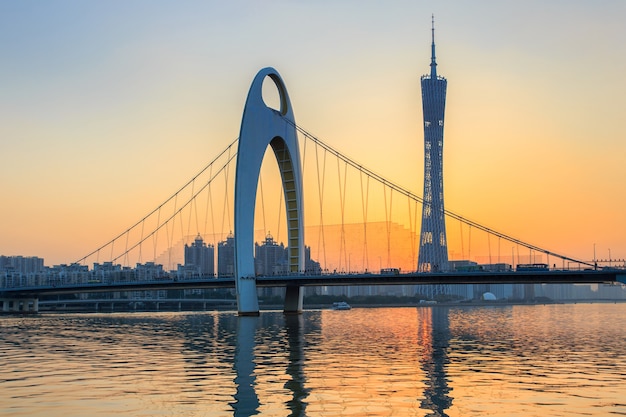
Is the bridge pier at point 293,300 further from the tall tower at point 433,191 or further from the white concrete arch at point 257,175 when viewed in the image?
the tall tower at point 433,191

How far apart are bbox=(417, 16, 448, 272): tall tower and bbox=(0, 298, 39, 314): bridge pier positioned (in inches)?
3024

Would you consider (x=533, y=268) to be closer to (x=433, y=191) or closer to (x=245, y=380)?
(x=245, y=380)

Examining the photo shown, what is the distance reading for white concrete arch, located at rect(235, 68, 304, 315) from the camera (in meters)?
83.2

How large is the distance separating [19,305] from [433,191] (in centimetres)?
8422

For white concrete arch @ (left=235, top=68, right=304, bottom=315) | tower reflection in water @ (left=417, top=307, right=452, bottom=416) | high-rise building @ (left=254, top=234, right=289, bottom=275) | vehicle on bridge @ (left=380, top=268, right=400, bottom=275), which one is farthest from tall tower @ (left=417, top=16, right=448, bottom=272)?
tower reflection in water @ (left=417, top=307, right=452, bottom=416)

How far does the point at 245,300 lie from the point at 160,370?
174ft

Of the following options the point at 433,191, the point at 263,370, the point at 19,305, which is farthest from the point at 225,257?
the point at 263,370

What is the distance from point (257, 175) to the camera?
85812 millimetres

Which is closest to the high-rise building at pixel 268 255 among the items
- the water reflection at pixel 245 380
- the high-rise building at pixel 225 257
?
the high-rise building at pixel 225 257

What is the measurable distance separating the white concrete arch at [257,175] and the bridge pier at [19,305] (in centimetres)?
5388

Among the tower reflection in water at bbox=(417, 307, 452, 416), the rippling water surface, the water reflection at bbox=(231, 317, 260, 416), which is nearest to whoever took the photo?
the water reflection at bbox=(231, 317, 260, 416)

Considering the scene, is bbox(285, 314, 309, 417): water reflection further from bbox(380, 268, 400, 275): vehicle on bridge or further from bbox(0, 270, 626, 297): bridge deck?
bbox(380, 268, 400, 275): vehicle on bridge

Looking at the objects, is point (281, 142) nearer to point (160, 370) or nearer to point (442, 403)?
point (160, 370)

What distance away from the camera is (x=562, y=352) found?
4053 cm
